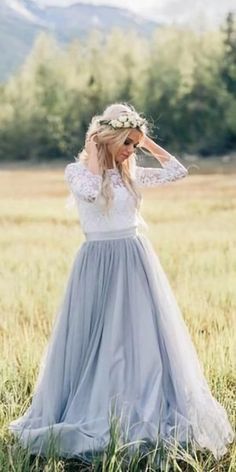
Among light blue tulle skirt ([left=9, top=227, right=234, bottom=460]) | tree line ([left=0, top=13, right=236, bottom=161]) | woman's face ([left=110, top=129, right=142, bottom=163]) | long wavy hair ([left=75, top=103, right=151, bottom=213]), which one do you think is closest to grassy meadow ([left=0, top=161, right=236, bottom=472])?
light blue tulle skirt ([left=9, top=227, right=234, bottom=460])

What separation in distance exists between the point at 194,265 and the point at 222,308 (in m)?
1.33

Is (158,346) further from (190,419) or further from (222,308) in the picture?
(222,308)

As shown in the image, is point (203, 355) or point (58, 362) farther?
point (203, 355)

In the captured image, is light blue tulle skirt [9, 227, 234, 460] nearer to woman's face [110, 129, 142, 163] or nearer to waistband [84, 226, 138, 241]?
waistband [84, 226, 138, 241]

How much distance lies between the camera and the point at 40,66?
1105 cm

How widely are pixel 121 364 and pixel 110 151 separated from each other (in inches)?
22.9

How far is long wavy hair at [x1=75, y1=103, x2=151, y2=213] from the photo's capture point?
2.56 meters

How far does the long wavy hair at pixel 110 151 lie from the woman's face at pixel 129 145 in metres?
0.01

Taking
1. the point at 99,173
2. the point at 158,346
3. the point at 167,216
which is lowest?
the point at 167,216

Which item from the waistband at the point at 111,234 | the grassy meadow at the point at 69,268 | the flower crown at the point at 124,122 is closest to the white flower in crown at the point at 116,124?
the flower crown at the point at 124,122

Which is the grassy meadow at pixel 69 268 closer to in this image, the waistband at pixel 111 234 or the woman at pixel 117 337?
the woman at pixel 117 337

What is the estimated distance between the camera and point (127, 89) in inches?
419

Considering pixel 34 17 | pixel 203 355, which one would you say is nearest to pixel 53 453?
pixel 203 355

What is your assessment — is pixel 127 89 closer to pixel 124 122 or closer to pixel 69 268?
pixel 69 268
